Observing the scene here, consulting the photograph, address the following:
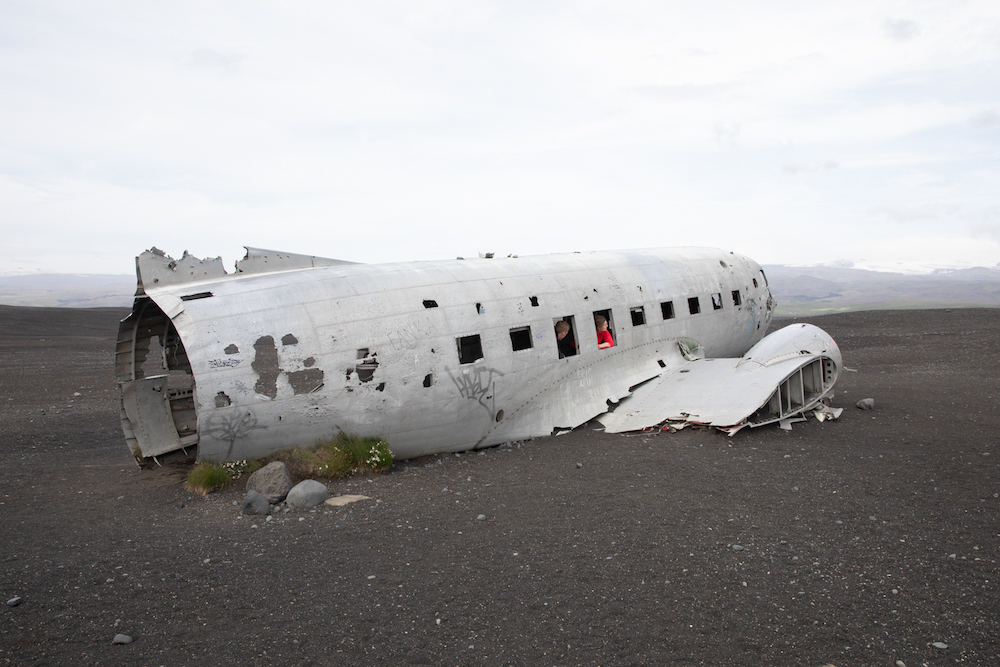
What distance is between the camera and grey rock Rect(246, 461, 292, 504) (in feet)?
33.1

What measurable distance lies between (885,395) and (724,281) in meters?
5.57

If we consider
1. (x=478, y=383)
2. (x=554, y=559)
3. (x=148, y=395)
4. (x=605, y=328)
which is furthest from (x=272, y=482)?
(x=605, y=328)

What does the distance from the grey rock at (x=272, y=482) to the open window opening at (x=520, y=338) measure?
16.9ft

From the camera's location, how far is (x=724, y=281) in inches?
707

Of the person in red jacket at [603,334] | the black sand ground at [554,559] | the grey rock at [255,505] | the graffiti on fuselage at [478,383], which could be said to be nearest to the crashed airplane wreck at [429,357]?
the graffiti on fuselage at [478,383]

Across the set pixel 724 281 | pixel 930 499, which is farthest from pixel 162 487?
pixel 724 281

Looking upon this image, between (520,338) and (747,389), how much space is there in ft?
17.4

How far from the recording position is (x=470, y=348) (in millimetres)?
12508

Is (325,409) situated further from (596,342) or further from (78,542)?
(596,342)

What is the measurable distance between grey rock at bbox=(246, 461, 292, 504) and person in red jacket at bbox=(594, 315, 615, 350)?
767 cm

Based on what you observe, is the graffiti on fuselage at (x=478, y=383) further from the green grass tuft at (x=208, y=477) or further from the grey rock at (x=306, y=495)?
the green grass tuft at (x=208, y=477)

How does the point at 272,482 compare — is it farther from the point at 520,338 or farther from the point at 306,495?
the point at 520,338

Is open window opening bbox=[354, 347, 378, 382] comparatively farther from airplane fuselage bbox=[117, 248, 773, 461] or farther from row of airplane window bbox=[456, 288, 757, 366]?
row of airplane window bbox=[456, 288, 757, 366]

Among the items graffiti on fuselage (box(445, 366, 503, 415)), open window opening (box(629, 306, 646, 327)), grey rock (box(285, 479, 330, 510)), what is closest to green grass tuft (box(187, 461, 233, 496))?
grey rock (box(285, 479, 330, 510))
